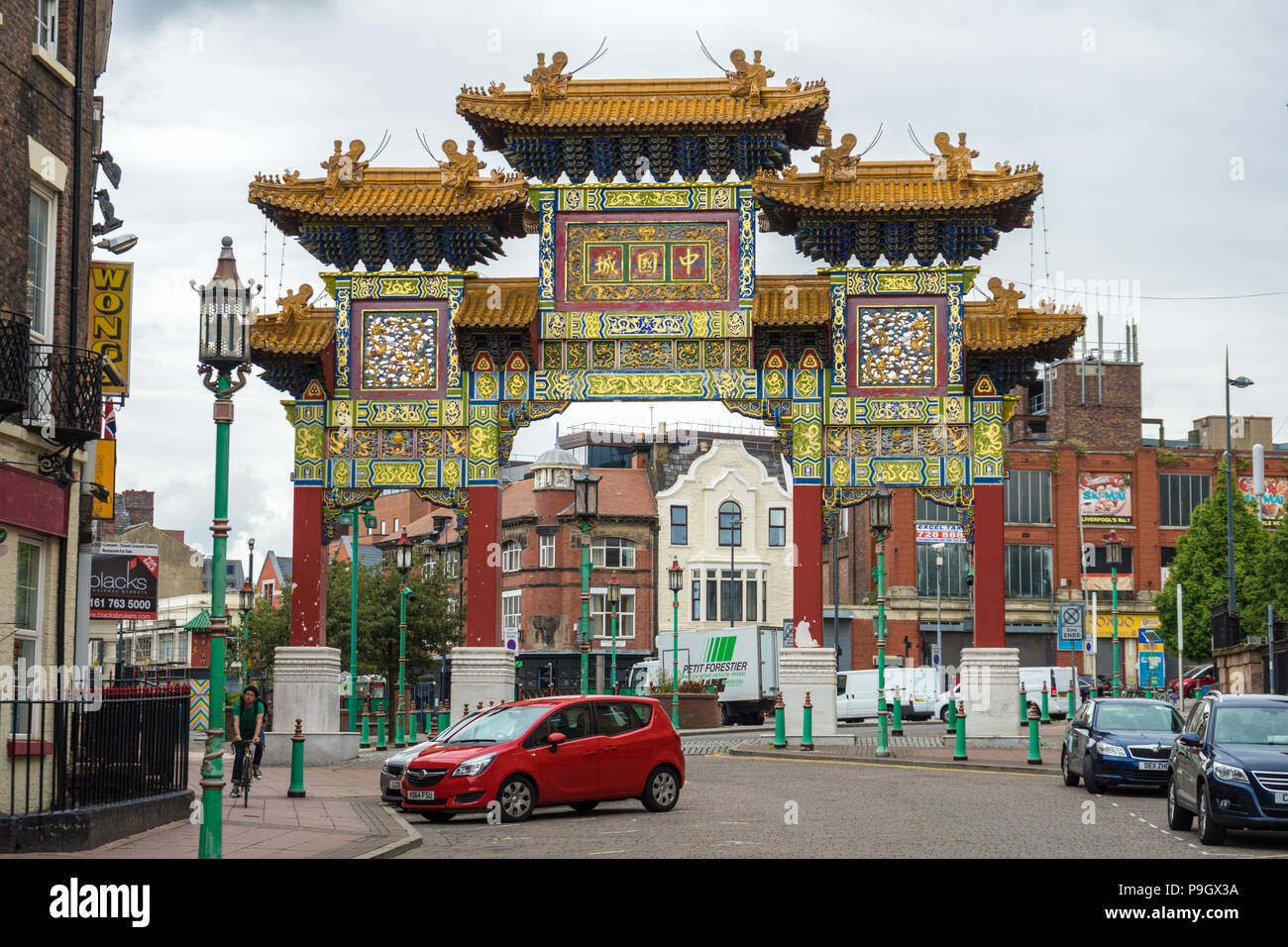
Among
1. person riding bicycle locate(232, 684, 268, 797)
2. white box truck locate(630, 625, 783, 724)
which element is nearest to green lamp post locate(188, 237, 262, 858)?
person riding bicycle locate(232, 684, 268, 797)

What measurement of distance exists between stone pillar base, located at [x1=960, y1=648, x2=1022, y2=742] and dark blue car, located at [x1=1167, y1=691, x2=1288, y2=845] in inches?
635

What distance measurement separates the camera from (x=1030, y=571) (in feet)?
261

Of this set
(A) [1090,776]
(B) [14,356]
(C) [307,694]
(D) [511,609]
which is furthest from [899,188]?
(D) [511,609]

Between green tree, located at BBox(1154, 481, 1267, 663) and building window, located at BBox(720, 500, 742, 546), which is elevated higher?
building window, located at BBox(720, 500, 742, 546)

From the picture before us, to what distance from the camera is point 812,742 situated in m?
36.4

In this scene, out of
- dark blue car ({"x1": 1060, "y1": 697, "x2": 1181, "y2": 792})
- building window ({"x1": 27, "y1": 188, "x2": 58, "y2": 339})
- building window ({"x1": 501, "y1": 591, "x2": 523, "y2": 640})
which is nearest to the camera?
building window ({"x1": 27, "y1": 188, "x2": 58, "y2": 339})

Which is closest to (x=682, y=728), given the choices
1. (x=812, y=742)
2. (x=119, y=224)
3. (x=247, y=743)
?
(x=812, y=742)

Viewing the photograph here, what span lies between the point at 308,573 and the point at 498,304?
711 cm

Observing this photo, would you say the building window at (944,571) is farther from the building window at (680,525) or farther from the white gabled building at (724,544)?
the building window at (680,525)

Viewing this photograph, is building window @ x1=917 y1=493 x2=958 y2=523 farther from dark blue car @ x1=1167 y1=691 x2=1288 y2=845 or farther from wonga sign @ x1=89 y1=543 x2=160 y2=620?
dark blue car @ x1=1167 y1=691 x2=1288 y2=845

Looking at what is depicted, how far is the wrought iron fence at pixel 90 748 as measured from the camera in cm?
1683

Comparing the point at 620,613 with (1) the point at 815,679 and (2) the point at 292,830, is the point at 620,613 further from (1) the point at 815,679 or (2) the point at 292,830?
(2) the point at 292,830

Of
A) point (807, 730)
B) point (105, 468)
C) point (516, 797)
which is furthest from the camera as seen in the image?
point (807, 730)

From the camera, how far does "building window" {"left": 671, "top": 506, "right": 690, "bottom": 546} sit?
265 ft
